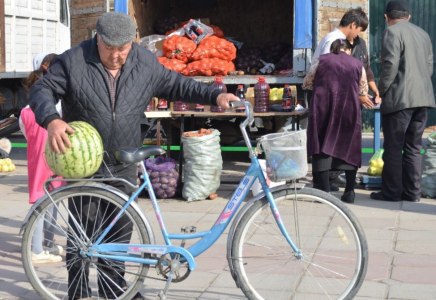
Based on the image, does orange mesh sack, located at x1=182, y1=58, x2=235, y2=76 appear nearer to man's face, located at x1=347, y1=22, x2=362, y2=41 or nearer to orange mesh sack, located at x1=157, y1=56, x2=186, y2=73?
orange mesh sack, located at x1=157, y1=56, x2=186, y2=73

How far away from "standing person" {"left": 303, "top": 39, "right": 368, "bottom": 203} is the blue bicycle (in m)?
3.05

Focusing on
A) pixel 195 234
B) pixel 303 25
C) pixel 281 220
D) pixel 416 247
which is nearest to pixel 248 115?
pixel 281 220

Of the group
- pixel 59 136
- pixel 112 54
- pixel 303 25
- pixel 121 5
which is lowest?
pixel 59 136

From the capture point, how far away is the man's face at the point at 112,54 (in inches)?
171

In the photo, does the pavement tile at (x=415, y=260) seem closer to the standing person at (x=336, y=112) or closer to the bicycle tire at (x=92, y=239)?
the standing person at (x=336, y=112)

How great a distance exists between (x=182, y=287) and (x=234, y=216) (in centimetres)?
92

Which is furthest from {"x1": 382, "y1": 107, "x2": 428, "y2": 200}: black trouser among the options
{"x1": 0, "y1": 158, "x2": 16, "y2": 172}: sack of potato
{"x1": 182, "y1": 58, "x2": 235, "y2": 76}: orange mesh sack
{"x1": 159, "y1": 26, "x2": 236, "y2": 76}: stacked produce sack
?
{"x1": 0, "y1": 158, "x2": 16, "y2": 172}: sack of potato

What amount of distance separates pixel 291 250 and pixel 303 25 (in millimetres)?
6261

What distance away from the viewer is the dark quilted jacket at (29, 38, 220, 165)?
4426 millimetres

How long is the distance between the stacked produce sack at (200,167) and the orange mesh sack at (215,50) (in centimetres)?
290

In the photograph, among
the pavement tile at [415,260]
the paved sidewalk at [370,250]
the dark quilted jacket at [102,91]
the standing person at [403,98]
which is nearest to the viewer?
the dark quilted jacket at [102,91]

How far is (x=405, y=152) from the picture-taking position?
26.4 feet

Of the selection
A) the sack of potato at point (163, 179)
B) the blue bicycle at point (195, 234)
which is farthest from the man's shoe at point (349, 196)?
the blue bicycle at point (195, 234)

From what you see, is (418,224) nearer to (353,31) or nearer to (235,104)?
(353,31)
